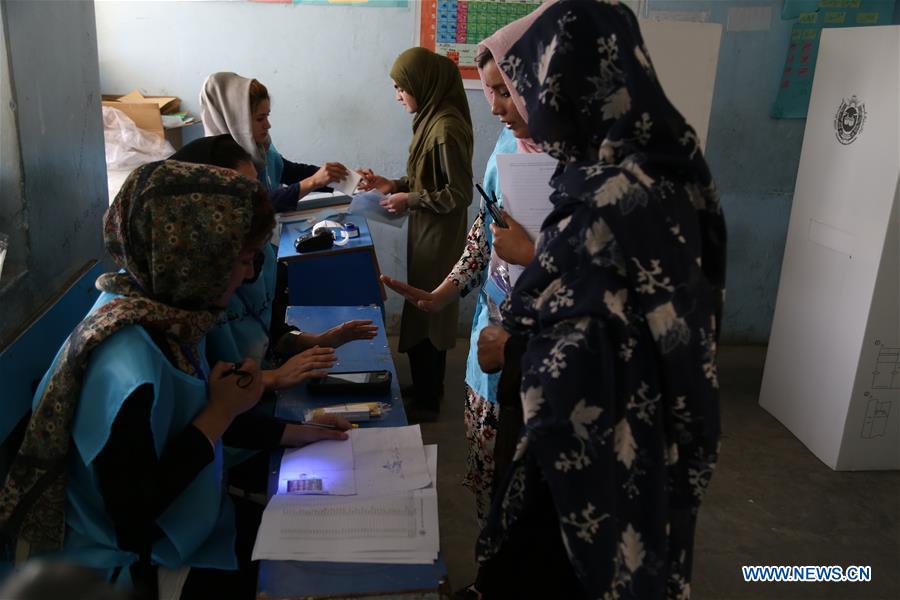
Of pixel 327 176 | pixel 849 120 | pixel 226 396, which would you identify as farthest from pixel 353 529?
pixel 849 120

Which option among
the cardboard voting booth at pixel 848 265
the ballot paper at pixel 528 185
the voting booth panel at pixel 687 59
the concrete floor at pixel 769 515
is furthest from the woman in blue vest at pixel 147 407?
the cardboard voting booth at pixel 848 265

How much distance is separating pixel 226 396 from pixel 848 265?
→ 2.77 metres

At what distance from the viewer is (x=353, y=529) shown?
4.32 ft

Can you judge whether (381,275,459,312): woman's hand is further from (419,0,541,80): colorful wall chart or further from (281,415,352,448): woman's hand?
(419,0,541,80): colorful wall chart

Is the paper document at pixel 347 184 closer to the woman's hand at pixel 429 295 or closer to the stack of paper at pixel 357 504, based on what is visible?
the woman's hand at pixel 429 295

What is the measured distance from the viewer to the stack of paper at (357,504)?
4.15ft

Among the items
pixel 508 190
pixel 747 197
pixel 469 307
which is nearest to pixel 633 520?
pixel 508 190

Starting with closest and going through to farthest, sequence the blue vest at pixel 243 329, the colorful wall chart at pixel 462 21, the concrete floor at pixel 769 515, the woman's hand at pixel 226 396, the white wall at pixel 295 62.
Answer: the woman's hand at pixel 226 396 → the blue vest at pixel 243 329 → the concrete floor at pixel 769 515 → the white wall at pixel 295 62 → the colorful wall chart at pixel 462 21

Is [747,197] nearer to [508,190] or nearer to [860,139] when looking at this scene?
[860,139]

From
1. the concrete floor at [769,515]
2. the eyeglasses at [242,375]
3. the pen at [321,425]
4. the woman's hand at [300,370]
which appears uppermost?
the eyeglasses at [242,375]

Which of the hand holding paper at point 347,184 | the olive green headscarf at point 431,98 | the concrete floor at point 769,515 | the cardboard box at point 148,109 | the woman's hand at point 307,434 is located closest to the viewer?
the woman's hand at point 307,434

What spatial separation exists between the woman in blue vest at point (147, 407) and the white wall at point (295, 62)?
2.91 meters

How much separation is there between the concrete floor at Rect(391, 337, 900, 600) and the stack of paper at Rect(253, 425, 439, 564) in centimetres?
108

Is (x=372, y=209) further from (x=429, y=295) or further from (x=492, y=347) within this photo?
(x=492, y=347)
